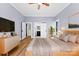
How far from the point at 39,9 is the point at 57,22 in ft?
1.26

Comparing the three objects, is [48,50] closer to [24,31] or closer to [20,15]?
[24,31]

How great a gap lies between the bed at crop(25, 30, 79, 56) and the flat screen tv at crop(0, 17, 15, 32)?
0.45m

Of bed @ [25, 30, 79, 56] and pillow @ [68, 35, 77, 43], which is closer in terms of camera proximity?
bed @ [25, 30, 79, 56]

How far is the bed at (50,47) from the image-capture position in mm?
1893

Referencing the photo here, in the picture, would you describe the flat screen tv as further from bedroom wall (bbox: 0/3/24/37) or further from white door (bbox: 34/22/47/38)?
white door (bbox: 34/22/47/38)

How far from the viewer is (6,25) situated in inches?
85.5

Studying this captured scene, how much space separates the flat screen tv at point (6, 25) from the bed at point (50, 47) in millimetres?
446

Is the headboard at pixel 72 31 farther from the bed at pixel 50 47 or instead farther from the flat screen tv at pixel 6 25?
the flat screen tv at pixel 6 25

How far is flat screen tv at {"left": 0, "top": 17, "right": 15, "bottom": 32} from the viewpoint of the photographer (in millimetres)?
2172

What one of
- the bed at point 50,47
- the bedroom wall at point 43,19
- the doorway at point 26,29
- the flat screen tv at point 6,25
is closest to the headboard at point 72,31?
the bed at point 50,47

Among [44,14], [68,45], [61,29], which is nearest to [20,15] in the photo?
[44,14]

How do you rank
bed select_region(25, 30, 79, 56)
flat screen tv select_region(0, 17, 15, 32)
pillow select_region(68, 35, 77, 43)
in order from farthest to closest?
1. flat screen tv select_region(0, 17, 15, 32)
2. pillow select_region(68, 35, 77, 43)
3. bed select_region(25, 30, 79, 56)

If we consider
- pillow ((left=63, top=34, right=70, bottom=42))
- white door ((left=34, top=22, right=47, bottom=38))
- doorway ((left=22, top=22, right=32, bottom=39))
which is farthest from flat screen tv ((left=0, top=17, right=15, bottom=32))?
pillow ((left=63, top=34, right=70, bottom=42))

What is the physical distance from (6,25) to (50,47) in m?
0.86
